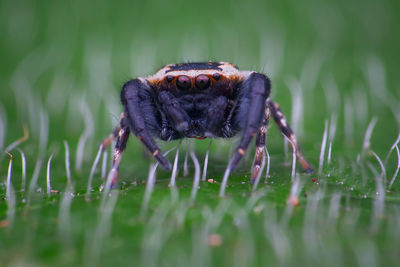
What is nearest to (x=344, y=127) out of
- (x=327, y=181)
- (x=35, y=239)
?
(x=327, y=181)

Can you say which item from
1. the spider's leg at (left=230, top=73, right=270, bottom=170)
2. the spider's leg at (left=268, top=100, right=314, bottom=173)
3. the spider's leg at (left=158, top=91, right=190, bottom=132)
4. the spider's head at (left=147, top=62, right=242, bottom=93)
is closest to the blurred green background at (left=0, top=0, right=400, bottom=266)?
the spider's leg at (left=268, top=100, right=314, bottom=173)

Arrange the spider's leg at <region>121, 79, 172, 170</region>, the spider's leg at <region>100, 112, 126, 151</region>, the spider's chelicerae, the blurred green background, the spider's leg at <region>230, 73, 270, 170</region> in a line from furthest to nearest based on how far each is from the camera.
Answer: the spider's leg at <region>100, 112, 126, 151</region>
the spider's chelicerae
the spider's leg at <region>121, 79, 172, 170</region>
the spider's leg at <region>230, 73, 270, 170</region>
the blurred green background

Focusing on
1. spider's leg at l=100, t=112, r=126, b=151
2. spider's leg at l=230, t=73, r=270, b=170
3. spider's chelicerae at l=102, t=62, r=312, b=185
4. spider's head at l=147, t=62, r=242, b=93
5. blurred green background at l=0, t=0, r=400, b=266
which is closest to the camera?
blurred green background at l=0, t=0, r=400, b=266

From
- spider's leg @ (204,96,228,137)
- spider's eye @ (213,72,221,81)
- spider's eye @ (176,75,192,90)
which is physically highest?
spider's eye @ (213,72,221,81)

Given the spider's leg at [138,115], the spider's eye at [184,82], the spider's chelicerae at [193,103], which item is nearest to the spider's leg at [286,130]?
the spider's chelicerae at [193,103]

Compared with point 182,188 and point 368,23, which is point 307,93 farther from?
point 182,188

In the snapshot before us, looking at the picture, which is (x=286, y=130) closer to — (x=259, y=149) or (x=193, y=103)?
(x=259, y=149)

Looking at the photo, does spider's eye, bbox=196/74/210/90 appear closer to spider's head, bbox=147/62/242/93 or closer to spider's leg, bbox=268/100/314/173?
spider's head, bbox=147/62/242/93
